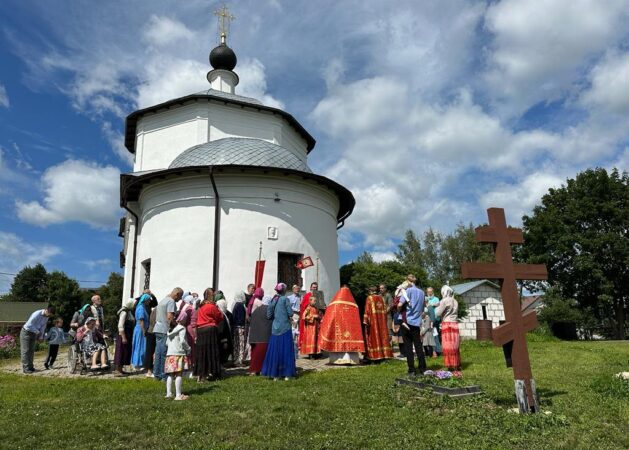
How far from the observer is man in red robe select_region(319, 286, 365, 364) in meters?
9.74

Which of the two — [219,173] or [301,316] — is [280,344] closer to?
[301,316]

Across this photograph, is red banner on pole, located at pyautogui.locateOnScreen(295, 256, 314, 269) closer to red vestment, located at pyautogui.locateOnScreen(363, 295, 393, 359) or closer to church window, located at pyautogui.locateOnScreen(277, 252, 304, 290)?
church window, located at pyautogui.locateOnScreen(277, 252, 304, 290)

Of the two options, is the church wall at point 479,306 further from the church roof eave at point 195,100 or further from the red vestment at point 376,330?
the red vestment at point 376,330

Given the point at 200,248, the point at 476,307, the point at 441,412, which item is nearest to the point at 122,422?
the point at 441,412

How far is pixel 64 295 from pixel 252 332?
4702cm

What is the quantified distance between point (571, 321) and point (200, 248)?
57.1 ft

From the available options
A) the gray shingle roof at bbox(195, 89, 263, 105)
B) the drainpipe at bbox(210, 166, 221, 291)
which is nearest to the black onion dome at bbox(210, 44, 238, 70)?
the gray shingle roof at bbox(195, 89, 263, 105)

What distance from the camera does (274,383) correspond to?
25.1 ft

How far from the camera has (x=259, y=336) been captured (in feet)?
28.7

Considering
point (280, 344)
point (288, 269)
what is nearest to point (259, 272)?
point (288, 269)

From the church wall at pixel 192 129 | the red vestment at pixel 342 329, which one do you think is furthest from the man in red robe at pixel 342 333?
the church wall at pixel 192 129

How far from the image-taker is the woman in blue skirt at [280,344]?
809 centimetres

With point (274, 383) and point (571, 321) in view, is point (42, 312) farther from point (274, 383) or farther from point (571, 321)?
point (571, 321)

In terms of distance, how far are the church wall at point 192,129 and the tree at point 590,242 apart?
21144mm
